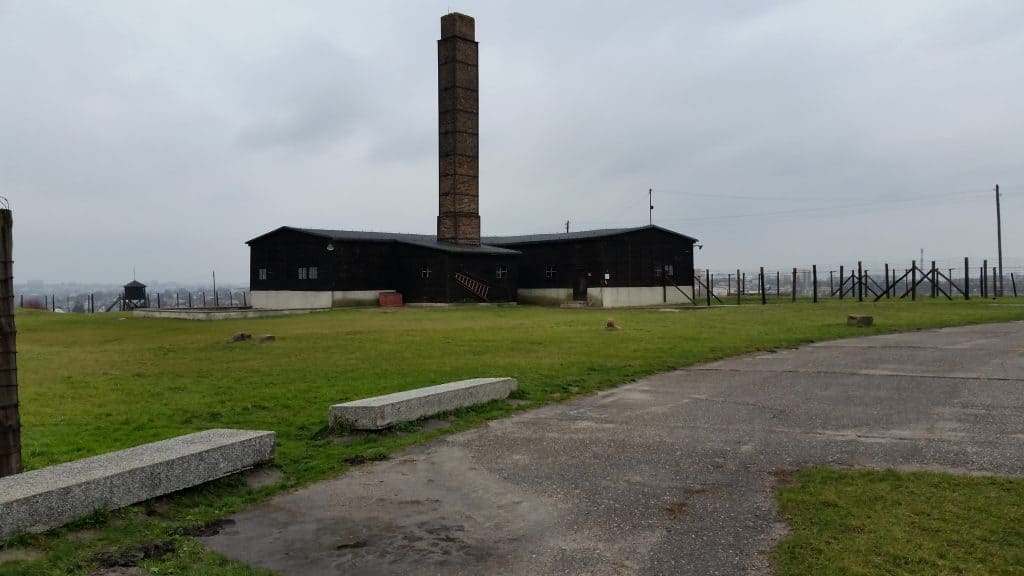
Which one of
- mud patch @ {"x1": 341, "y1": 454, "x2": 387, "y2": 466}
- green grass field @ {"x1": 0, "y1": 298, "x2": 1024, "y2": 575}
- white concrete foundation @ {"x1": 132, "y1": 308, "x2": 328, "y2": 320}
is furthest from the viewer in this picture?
white concrete foundation @ {"x1": 132, "y1": 308, "x2": 328, "y2": 320}

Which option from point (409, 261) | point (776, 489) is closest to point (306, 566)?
point (776, 489)

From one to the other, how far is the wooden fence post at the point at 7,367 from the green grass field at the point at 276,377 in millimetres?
1149

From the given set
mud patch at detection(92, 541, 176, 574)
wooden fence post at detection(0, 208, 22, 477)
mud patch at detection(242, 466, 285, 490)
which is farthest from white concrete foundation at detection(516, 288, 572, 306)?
mud patch at detection(92, 541, 176, 574)

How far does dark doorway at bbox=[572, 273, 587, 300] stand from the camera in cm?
4872

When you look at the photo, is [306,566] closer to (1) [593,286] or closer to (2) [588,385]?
(2) [588,385]

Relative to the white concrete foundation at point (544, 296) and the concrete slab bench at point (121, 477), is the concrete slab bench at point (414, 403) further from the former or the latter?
the white concrete foundation at point (544, 296)

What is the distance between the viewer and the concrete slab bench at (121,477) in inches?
209

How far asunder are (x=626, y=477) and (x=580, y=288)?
42288 mm

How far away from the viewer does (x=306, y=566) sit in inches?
197

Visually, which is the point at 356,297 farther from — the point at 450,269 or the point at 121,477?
the point at 121,477

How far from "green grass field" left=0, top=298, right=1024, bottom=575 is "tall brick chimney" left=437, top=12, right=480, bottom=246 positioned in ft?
67.4

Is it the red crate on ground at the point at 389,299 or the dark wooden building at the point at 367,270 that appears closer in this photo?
the dark wooden building at the point at 367,270

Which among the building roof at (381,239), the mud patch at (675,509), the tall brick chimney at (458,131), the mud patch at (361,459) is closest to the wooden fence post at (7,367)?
the mud patch at (361,459)

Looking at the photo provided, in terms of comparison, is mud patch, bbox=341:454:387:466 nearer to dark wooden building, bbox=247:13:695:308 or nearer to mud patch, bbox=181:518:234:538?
mud patch, bbox=181:518:234:538
